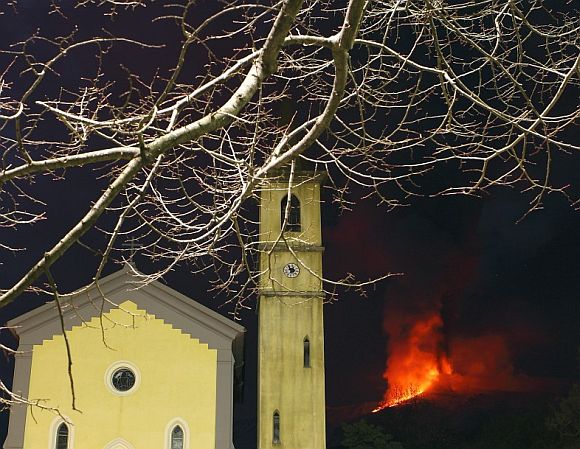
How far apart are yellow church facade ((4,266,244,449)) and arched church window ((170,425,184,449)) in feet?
0.08

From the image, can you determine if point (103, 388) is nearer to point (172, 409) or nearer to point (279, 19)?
point (172, 409)

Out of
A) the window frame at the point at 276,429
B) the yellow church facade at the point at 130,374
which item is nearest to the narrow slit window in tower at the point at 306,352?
the window frame at the point at 276,429

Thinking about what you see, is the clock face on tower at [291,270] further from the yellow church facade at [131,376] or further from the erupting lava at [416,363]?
the erupting lava at [416,363]

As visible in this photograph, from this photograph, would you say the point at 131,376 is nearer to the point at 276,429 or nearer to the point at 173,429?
the point at 173,429

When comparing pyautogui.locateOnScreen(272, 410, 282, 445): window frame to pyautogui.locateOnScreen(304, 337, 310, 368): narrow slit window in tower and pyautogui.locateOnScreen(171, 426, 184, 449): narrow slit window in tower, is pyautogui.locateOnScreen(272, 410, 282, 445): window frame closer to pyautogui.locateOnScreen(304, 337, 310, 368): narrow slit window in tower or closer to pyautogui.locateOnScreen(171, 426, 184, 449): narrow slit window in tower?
pyautogui.locateOnScreen(304, 337, 310, 368): narrow slit window in tower

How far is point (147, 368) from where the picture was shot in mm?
20031

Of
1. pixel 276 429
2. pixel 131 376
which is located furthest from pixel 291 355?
pixel 131 376

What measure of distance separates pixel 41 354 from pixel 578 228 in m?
26.0

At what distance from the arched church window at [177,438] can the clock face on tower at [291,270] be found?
19.6 feet

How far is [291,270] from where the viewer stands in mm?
23734

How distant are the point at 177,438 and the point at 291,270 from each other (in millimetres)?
6323

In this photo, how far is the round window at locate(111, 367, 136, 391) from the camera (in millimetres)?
19938

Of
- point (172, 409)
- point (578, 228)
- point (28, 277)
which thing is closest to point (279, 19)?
point (28, 277)

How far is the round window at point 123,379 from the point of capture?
19938mm
